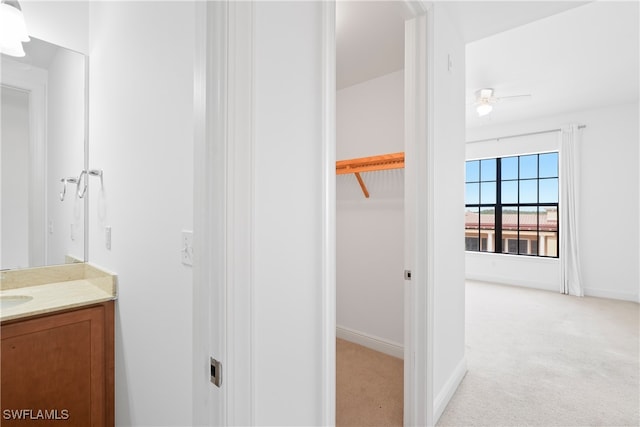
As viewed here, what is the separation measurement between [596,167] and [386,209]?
12.2ft

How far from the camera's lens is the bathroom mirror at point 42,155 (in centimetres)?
Answer: 153

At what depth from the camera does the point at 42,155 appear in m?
1.65

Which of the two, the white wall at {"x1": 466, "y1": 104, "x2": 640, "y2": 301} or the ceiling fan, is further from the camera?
the white wall at {"x1": 466, "y1": 104, "x2": 640, "y2": 301}

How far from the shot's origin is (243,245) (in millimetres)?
685

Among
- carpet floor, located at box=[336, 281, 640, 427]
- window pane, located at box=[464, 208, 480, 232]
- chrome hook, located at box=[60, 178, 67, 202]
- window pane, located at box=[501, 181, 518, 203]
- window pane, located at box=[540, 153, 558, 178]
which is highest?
window pane, located at box=[540, 153, 558, 178]

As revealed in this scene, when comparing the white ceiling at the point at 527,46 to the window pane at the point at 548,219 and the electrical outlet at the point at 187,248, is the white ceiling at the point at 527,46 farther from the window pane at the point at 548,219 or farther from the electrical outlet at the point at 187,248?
the window pane at the point at 548,219

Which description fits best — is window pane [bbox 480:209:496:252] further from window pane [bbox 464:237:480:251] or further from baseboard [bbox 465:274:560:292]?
baseboard [bbox 465:274:560:292]

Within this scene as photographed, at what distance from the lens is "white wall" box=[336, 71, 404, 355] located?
277 cm

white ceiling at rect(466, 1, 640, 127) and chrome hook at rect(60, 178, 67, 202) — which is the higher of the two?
white ceiling at rect(466, 1, 640, 127)

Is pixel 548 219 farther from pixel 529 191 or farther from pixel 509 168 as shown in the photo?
pixel 509 168

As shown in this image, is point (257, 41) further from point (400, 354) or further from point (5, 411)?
point (400, 354)

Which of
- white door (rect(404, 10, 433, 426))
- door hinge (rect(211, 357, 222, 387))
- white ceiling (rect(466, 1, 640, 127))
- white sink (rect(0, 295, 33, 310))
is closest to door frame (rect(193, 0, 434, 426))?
door hinge (rect(211, 357, 222, 387))

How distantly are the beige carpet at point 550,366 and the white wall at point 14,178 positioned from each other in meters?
2.43

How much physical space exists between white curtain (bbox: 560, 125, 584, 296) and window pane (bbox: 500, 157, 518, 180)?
26.9 inches
